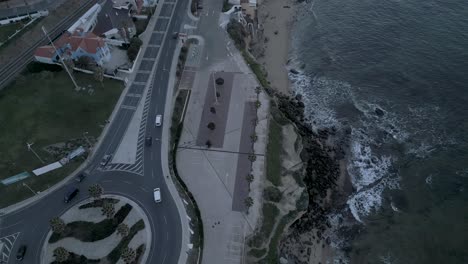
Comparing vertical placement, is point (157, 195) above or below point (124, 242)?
above

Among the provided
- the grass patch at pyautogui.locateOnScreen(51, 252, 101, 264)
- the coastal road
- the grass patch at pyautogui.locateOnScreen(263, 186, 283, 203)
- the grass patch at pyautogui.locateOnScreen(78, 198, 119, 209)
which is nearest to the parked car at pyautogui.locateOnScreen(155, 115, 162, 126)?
the coastal road

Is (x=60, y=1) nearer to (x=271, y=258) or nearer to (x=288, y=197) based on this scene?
(x=288, y=197)

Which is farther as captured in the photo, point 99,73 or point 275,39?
point 275,39

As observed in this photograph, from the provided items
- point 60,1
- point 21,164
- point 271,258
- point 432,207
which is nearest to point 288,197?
point 271,258

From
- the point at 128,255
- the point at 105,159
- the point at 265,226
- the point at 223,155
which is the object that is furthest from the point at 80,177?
the point at 265,226

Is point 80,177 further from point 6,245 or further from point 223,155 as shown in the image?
point 223,155

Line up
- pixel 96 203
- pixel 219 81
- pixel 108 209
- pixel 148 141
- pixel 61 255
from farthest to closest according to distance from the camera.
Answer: pixel 219 81 → pixel 148 141 → pixel 96 203 → pixel 108 209 → pixel 61 255

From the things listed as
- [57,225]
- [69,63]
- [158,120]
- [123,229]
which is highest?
[69,63]
